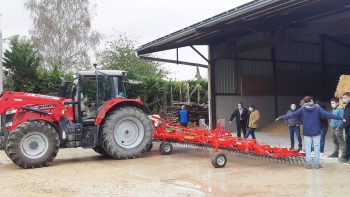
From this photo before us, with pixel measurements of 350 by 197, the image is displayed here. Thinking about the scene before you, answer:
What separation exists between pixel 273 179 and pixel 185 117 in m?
8.86

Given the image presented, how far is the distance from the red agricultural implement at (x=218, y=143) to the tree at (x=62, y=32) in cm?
2139

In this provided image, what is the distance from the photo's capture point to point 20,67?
18188 mm

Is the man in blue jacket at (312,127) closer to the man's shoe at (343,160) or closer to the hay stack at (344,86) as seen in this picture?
the man's shoe at (343,160)

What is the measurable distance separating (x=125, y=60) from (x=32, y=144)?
20.6 m

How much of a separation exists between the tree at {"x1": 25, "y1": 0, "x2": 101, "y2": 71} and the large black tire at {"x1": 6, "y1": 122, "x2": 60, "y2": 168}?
22.3 metres

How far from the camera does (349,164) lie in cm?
910

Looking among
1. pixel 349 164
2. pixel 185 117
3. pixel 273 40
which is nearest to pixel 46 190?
pixel 349 164

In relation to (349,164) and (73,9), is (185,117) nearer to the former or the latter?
(349,164)

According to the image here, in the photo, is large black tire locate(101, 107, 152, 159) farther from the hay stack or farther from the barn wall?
the barn wall

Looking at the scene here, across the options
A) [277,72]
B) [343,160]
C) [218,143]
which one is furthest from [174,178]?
[277,72]

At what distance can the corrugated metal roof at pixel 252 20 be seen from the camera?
12.0 meters

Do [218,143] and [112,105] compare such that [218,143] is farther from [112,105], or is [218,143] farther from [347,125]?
[112,105]

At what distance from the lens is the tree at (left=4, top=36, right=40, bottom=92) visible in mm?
18219

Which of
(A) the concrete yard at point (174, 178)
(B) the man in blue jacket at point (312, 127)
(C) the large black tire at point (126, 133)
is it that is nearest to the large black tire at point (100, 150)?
(A) the concrete yard at point (174, 178)
